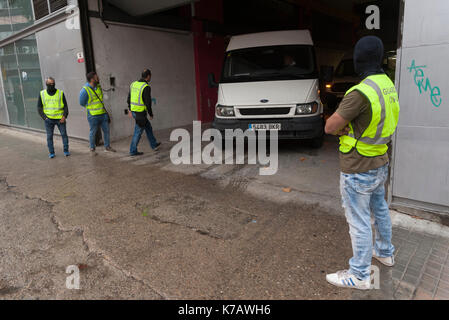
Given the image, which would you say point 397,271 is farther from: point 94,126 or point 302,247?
point 94,126

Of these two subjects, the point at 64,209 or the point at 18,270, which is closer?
the point at 18,270

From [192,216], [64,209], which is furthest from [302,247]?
[64,209]

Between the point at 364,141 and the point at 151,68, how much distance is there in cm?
878

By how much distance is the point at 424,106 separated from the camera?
3467 millimetres

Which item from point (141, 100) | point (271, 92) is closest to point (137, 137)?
point (141, 100)

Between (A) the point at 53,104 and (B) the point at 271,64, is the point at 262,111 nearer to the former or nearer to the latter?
(B) the point at 271,64

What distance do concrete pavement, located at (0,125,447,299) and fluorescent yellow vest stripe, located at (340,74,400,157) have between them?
114cm

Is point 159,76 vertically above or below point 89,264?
above

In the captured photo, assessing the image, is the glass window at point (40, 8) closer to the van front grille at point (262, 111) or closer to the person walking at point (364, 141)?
the van front grille at point (262, 111)

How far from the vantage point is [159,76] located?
33.9 ft
